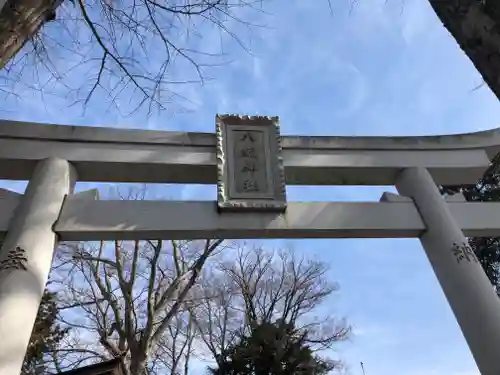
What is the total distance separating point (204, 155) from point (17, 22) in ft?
9.69

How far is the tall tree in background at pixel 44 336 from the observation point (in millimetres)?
9703

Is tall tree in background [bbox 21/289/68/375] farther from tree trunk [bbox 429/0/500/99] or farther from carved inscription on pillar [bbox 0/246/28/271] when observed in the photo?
tree trunk [bbox 429/0/500/99]

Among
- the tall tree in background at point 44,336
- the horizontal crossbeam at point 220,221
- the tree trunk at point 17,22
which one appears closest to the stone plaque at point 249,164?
the horizontal crossbeam at point 220,221

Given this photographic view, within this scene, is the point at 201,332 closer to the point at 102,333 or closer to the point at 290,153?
the point at 102,333

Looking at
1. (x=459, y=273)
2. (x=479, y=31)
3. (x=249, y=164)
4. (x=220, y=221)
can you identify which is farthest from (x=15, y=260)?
(x=459, y=273)

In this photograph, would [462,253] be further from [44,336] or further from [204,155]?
[44,336]

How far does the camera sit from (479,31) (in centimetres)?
201

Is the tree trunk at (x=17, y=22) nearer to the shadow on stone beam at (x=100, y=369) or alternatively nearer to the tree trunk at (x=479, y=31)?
the tree trunk at (x=479, y=31)

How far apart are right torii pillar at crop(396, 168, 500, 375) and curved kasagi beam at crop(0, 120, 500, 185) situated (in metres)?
0.37

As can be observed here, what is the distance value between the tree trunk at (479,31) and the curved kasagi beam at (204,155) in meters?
3.26

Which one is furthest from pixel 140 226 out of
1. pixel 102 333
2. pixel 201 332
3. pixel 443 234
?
pixel 201 332

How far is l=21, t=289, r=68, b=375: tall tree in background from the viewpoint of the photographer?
9.70 metres

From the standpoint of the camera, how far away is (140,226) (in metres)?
4.60

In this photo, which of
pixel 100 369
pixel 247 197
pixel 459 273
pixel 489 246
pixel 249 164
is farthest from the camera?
pixel 489 246
